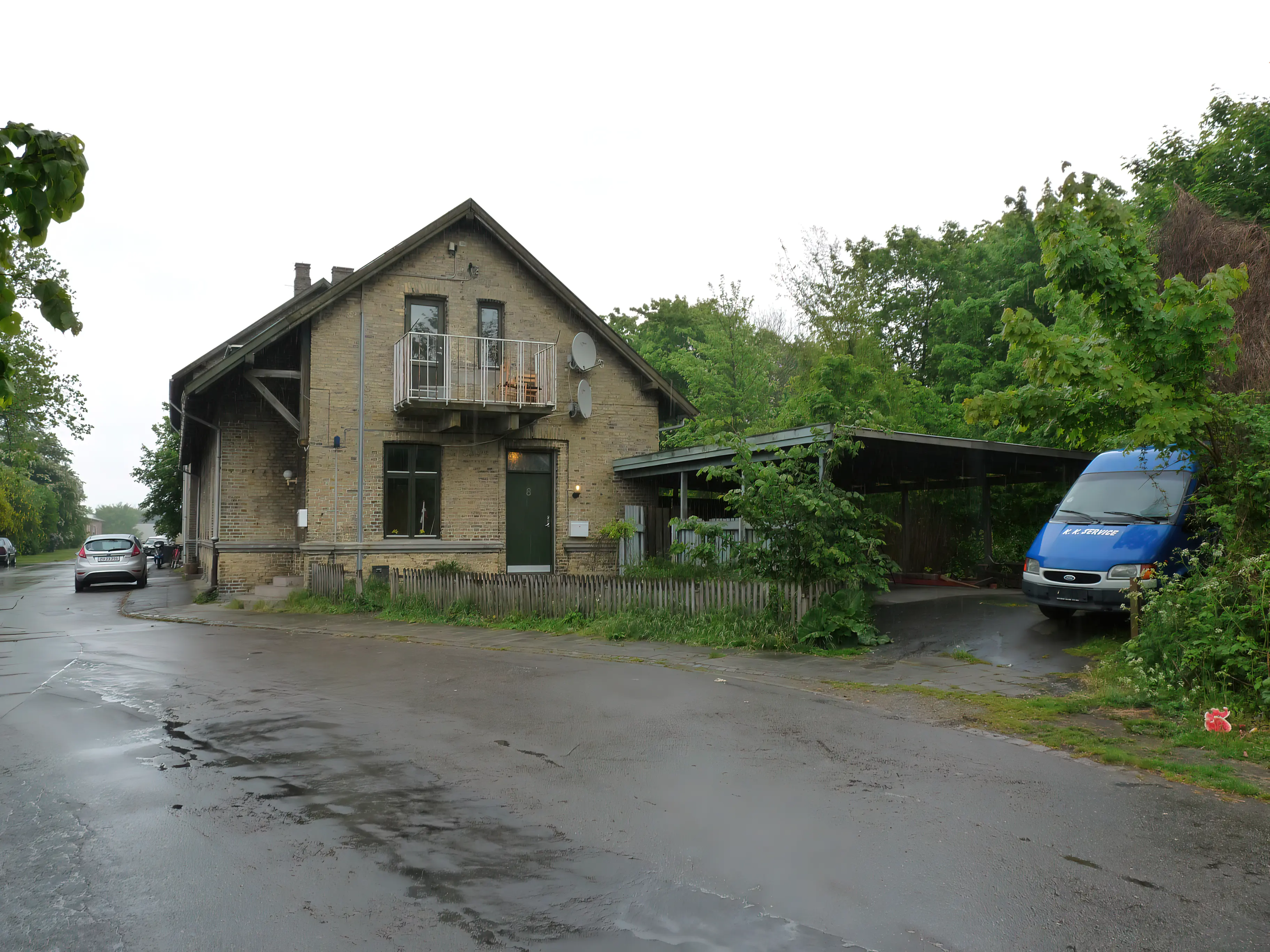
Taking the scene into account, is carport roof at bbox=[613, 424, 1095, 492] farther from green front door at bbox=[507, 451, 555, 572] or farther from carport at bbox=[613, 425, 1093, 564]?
green front door at bbox=[507, 451, 555, 572]

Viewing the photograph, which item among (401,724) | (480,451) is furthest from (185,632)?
(401,724)

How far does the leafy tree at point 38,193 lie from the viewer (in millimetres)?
2900

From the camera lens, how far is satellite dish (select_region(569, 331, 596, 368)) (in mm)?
21578

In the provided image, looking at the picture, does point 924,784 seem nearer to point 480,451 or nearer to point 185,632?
point 185,632

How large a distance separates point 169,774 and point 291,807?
1.36 metres

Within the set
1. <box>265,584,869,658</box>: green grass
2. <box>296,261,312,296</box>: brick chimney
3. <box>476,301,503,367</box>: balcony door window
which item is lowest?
<box>265,584,869,658</box>: green grass

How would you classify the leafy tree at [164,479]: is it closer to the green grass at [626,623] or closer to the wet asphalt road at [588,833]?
the green grass at [626,623]

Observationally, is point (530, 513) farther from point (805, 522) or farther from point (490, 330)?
point (805, 522)

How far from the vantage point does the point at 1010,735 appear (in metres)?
7.49

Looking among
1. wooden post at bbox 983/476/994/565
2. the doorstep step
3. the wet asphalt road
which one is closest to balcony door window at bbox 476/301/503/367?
the doorstep step

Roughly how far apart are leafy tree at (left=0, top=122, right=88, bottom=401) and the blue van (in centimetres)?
1040

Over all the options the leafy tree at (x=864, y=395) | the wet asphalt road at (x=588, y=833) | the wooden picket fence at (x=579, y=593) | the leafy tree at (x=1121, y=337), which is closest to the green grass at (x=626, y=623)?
the wooden picket fence at (x=579, y=593)

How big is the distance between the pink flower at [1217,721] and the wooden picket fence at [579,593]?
557cm

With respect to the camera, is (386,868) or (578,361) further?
(578,361)
